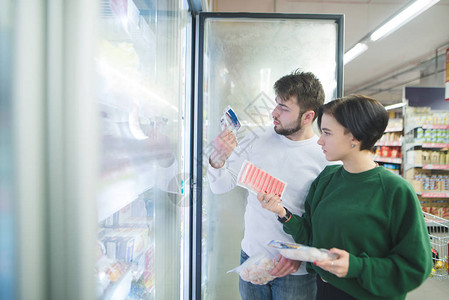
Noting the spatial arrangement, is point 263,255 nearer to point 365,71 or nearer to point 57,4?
point 57,4

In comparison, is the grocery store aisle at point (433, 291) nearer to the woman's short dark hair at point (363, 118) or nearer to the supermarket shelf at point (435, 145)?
the supermarket shelf at point (435, 145)

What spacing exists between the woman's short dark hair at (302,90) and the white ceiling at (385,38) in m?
1.55

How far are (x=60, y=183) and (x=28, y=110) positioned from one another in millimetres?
129

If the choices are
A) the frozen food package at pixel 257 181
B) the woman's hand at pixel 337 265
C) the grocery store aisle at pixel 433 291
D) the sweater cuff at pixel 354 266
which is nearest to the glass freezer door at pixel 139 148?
the frozen food package at pixel 257 181

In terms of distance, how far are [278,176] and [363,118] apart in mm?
594

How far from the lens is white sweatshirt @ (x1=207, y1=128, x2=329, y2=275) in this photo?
1.48 metres

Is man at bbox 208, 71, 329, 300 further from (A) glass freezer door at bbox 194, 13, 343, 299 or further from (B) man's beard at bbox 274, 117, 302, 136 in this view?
(A) glass freezer door at bbox 194, 13, 343, 299

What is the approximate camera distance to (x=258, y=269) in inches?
57.3

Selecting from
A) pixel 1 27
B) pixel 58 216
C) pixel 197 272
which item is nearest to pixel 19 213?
pixel 58 216

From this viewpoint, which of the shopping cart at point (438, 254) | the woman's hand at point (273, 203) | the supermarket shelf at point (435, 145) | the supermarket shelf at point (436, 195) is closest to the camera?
the woman's hand at point (273, 203)

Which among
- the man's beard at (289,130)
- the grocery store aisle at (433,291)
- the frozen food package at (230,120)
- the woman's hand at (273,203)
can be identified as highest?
the frozen food package at (230,120)

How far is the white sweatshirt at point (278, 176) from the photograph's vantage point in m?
1.48

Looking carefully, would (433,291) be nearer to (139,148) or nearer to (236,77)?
(236,77)

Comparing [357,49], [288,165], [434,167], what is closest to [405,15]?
[357,49]
